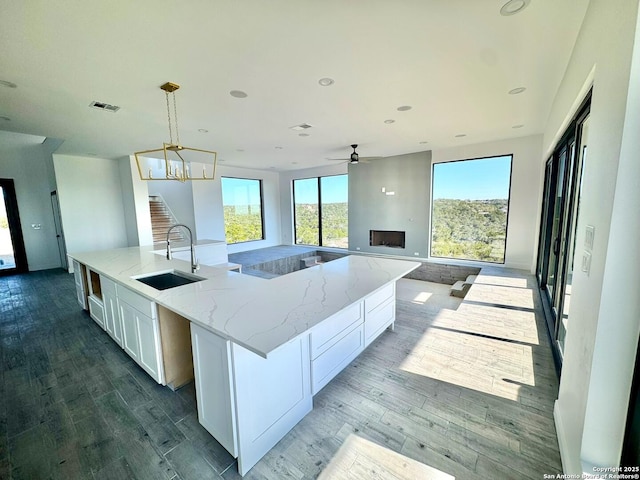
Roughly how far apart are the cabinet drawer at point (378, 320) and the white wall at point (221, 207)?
582cm

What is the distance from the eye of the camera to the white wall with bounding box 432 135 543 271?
4934mm

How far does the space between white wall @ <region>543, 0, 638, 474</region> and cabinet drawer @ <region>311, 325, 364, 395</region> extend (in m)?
1.44

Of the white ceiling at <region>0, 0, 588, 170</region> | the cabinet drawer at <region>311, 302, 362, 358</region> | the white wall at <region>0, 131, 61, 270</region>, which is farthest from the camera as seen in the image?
the white wall at <region>0, 131, 61, 270</region>

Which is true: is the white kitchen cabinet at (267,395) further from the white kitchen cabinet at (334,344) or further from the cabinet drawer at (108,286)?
the cabinet drawer at (108,286)

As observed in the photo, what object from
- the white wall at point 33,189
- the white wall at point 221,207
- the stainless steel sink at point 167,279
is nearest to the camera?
the stainless steel sink at point 167,279

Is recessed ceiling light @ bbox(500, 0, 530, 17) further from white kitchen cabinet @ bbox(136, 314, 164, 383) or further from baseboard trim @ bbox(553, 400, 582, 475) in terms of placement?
white kitchen cabinet @ bbox(136, 314, 164, 383)

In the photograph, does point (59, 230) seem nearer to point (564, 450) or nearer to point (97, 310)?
point (97, 310)

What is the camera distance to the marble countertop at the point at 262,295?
1.36 meters

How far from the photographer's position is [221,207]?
A: 7430mm

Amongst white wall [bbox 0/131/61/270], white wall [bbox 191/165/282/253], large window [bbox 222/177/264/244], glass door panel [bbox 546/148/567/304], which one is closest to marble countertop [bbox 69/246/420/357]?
glass door panel [bbox 546/148/567/304]

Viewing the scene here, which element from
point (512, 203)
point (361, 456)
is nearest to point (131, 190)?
point (361, 456)

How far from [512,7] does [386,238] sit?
5.86 metres

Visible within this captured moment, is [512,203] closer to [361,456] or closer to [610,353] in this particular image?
[610,353]

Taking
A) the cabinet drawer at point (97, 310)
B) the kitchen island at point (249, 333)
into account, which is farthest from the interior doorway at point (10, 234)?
the kitchen island at point (249, 333)
